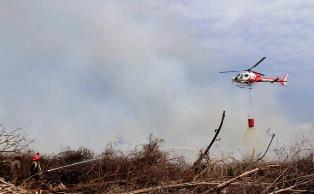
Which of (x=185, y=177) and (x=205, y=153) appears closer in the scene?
(x=185, y=177)

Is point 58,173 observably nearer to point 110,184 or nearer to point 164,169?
point 164,169

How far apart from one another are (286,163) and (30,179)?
635 cm

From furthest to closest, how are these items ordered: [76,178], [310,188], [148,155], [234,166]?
[76,178]
[148,155]
[234,166]
[310,188]

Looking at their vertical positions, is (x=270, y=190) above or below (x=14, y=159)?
below

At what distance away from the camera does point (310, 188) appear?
12.8 meters

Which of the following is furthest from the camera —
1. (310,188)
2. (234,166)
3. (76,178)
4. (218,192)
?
(76,178)

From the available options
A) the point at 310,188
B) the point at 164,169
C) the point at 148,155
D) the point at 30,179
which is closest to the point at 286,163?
the point at 310,188

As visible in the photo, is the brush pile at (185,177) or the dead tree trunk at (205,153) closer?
the brush pile at (185,177)

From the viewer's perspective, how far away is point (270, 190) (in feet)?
38.7

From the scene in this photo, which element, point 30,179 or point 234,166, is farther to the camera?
point 234,166

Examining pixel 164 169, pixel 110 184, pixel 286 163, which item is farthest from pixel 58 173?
pixel 286 163

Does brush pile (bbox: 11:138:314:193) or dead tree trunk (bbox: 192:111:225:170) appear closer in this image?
brush pile (bbox: 11:138:314:193)

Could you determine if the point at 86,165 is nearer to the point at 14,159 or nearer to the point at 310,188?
the point at 14,159

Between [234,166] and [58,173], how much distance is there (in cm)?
641
